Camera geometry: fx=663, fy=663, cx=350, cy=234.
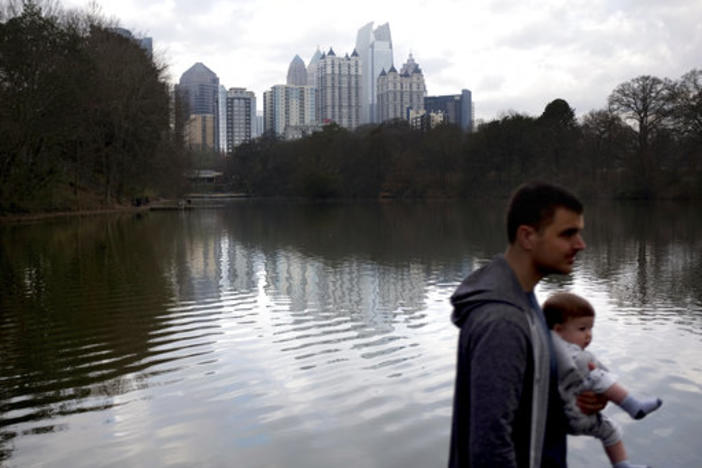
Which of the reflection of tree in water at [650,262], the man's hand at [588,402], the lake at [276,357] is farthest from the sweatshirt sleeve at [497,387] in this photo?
the reflection of tree in water at [650,262]

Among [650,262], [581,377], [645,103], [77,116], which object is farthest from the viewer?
[645,103]

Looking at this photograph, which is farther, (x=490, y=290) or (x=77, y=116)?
(x=77, y=116)

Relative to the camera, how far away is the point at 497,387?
1.91 meters

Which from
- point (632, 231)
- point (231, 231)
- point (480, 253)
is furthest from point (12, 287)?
point (632, 231)

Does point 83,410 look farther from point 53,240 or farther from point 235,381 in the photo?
point 53,240

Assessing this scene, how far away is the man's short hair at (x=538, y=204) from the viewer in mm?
2115

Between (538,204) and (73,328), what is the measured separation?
8.32 metres

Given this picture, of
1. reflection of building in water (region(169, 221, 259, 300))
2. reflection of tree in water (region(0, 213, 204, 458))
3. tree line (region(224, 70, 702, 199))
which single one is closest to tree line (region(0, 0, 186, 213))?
reflection of building in water (region(169, 221, 259, 300))

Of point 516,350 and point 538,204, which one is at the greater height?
point 538,204

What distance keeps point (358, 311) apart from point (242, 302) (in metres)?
2.17

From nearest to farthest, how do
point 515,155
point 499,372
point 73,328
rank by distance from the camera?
point 499,372 < point 73,328 < point 515,155

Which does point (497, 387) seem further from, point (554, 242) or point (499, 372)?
point (554, 242)

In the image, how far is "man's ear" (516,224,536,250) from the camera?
2.13 meters

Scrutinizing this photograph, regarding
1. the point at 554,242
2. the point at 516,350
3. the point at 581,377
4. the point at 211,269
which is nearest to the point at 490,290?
the point at 516,350
